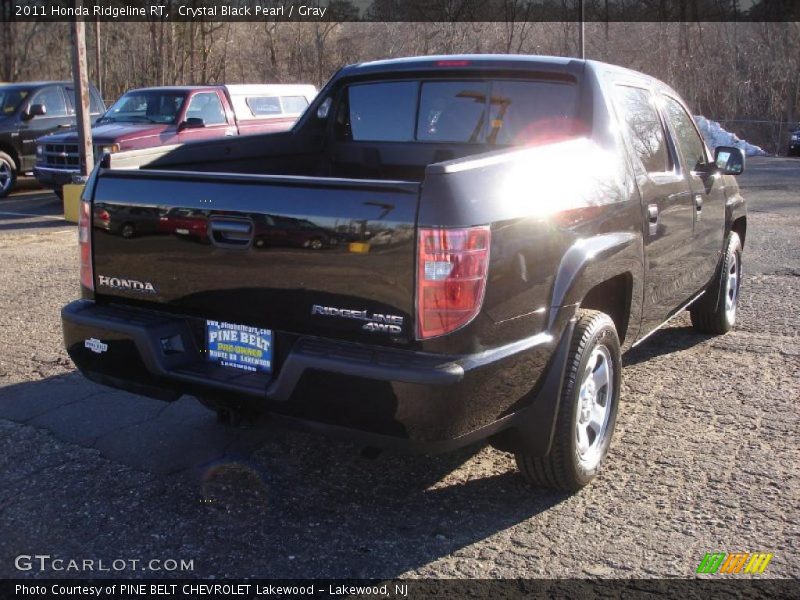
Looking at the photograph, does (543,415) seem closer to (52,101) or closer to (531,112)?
(531,112)

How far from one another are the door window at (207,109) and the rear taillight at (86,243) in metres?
10.5

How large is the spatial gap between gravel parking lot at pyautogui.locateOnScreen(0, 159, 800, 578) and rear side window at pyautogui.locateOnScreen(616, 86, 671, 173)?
1433mm

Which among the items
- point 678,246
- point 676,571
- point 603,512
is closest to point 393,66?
point 678,246

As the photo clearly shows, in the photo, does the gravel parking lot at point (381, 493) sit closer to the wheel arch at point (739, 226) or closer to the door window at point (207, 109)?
the wheel arch at point (739, 226)

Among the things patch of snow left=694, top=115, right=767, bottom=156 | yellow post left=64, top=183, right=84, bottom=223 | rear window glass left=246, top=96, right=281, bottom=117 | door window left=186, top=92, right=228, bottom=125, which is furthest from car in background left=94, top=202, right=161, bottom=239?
patch of snow left=694, top=115, right=767, bottom=156

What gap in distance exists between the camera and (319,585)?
3129mm

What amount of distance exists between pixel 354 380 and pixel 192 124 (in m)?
11.7

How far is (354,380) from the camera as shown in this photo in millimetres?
3076

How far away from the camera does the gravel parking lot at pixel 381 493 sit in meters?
3.33

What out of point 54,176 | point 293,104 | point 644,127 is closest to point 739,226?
point 644,127

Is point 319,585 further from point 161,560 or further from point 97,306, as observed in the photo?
point 97,306

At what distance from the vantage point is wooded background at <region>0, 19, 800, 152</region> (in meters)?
32.1

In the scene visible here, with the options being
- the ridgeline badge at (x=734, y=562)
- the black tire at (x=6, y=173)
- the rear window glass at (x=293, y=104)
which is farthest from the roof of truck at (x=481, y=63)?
the black tire at (x=6, y=173)

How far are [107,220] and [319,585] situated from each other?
1853mm
